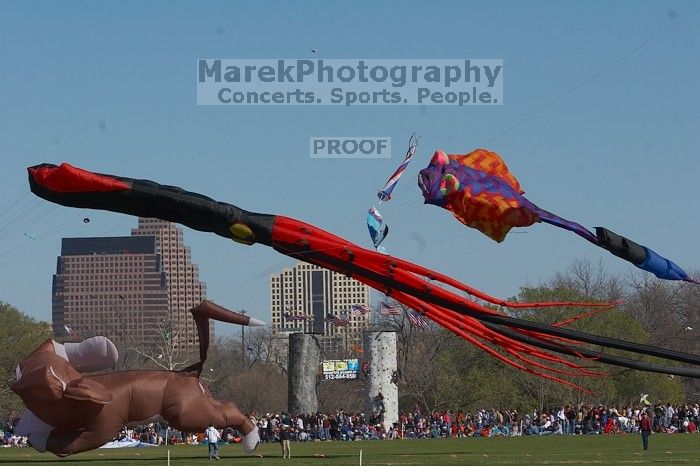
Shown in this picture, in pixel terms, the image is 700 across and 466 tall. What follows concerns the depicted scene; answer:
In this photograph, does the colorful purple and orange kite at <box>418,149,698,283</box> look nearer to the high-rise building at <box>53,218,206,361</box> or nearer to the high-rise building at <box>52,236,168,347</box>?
the high-rise building at <box>53,218,206,361</box>

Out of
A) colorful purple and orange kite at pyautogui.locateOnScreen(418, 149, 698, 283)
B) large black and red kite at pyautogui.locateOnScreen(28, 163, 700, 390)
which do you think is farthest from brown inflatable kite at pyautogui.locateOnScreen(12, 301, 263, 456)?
colorful purple and orange kite at pyautogui.locateOnScreen(418, 149, 698, 283)

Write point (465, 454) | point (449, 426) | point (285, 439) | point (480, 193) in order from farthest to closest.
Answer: point (449, 426) → point (285, 439) → point (465, 454) → point (480, 193)

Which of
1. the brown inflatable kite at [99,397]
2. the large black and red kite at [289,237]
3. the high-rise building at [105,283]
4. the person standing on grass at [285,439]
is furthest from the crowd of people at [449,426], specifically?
the high-rise building at [105,283]

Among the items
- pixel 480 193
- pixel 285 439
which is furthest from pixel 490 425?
pixel 480 193

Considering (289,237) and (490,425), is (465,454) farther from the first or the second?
(490,425)

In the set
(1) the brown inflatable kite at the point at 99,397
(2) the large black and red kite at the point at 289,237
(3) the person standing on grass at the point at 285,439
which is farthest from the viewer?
(3) the person standing on grass at the point at 285,439

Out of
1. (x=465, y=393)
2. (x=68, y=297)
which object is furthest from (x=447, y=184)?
(x=68, y=297)

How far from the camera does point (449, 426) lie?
172 feet

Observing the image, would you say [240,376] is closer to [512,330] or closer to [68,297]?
[68,297]

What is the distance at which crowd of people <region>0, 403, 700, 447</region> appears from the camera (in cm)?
4803

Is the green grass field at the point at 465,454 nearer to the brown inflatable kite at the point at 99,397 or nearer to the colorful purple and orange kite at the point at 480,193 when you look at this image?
the brown inflatable kite at the point at 99,397

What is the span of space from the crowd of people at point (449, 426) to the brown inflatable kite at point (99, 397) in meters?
26.0

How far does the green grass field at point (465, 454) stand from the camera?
30.5 meters

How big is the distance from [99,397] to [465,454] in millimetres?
17049
